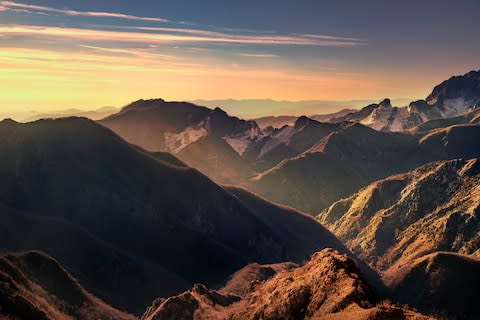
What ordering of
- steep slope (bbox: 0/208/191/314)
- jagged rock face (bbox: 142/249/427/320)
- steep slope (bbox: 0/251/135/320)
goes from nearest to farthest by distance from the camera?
jagged rock face (bbox: 142/249/427/320) < steep slope (bbox: 0/251/135/320) < steep slope (bbox: 0/208/191/314)

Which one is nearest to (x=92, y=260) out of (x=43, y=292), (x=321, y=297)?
(x=43, y=292)

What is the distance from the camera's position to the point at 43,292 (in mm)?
124188

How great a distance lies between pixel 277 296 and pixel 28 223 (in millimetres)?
129962

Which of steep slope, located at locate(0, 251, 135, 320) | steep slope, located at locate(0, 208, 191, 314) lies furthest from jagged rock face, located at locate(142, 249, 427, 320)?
steep slope, located at locate(0, 208, 191, 314)

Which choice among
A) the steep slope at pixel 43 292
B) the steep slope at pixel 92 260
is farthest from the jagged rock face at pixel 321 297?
the steep slope at pixel 92 260

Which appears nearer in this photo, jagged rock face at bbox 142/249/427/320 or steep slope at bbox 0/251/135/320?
jagged rock face at bbox 142/249/427/320

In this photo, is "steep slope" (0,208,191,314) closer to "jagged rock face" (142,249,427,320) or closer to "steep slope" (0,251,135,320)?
"steep slope" (0,251,135,320)

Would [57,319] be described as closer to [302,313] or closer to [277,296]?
[277,296]

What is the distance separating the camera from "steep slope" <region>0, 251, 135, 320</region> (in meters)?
102

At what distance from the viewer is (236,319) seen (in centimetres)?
9812

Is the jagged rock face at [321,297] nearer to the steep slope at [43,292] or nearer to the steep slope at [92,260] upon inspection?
the steep slope at [43,292]

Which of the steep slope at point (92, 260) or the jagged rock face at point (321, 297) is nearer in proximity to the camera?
the jagged rock face at point (321, 297)

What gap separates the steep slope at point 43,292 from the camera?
10209 cm

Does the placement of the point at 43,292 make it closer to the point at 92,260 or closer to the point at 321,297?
the point at 92,260
